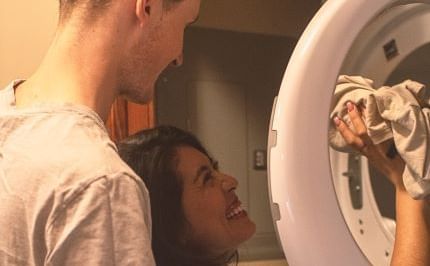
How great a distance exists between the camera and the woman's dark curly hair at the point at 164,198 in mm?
1071

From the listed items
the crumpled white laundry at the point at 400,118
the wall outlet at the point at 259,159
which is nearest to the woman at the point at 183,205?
the crumpled white laundry at the point at 400,118

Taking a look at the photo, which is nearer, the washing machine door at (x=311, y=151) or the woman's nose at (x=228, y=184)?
the washing machine door at (x=311, y=151)

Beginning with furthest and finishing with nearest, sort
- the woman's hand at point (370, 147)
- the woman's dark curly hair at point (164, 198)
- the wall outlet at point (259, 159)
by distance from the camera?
the wall outlet at point (259, 159)
the woman's dark curly hair at point (164, 198)
the woman's hand at point (370, 147)

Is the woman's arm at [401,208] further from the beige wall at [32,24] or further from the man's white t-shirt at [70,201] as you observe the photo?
the beige wall at [32,24]

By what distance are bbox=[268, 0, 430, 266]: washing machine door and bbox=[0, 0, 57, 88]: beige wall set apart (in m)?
0.66

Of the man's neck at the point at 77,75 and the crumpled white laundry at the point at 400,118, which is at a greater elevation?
the man's neck at the point at 77,75

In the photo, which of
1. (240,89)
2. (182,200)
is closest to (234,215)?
(182,200)

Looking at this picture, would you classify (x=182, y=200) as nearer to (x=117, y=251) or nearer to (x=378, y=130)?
(x=378, y=130)

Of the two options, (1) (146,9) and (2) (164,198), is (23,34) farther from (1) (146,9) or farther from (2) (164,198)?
(1) (146,9)

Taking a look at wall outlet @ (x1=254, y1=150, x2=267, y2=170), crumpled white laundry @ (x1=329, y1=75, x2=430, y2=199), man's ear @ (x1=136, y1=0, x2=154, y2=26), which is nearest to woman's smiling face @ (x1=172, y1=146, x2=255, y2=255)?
crumpled white laundry @ (x1=329, y1=75, x2=430, y2=199)

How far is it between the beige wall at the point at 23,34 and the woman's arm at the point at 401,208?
663 millimetres

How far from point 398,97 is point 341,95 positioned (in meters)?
0.09

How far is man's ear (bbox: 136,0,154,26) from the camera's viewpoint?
0.63 meters

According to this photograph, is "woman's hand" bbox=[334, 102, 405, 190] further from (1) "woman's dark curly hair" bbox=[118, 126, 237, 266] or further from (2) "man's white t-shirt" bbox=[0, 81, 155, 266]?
(2) "man's white t-shirt" bbox=[0, 81, 155, 266]
